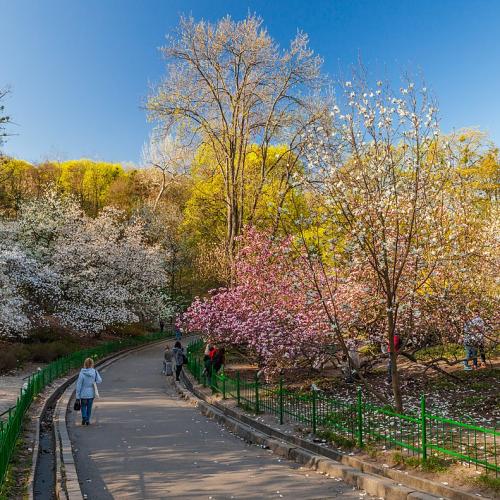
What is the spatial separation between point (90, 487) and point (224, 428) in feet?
18.7

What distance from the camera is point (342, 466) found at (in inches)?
347

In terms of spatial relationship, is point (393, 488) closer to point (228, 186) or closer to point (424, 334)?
point (424, 334)

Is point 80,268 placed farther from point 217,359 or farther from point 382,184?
point 382,184

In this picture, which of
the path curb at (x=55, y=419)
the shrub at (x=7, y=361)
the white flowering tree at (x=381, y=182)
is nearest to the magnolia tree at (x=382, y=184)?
the white flowering tree at (x=381, y=182)

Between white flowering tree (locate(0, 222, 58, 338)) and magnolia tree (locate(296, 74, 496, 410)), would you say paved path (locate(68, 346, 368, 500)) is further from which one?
white flowering tree (locate(0, 222, 58, 338))

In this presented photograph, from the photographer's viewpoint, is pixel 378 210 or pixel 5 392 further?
pixel 5 392

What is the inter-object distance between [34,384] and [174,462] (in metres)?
8.98

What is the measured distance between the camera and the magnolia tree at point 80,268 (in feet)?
114

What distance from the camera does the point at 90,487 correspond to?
8.37 m

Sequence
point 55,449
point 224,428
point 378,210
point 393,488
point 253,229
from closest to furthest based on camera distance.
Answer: point 393,488, point 378,210, point 55,449, point 224,428, point 253,229

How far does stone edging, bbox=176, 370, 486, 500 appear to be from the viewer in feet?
23.7

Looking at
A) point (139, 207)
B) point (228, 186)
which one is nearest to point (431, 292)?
point (228, 186)

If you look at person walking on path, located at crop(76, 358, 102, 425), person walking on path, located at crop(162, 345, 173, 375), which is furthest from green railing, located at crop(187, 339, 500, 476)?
person walking on path, located at crop(162, 345, 173, 375)

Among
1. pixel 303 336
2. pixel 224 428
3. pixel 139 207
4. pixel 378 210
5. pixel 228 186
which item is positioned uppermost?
pixel 139 207
